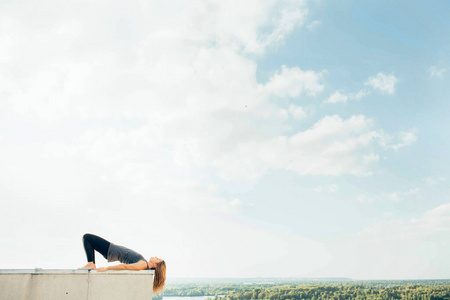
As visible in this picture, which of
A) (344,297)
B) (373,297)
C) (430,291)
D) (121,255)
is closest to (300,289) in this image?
(344,297)

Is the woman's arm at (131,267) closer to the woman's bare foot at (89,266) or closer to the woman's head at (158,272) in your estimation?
the woman's bare foot at (89,266)

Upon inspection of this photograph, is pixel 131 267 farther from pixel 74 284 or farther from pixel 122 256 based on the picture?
pixel 74 284

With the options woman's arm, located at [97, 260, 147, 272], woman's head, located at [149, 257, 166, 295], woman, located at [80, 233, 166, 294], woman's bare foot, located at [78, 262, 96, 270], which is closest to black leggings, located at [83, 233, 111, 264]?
woman, located at [80, 233, 166, 294]

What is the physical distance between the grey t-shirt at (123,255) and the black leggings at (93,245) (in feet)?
0.24

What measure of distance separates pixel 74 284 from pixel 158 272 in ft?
3.40

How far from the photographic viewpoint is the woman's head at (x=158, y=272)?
4137 millimetres

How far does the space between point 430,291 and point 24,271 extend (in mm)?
144417

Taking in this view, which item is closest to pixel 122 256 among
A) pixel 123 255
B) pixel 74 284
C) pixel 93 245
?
pixel 123 255

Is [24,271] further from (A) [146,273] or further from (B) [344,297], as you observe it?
(B) [344,297]

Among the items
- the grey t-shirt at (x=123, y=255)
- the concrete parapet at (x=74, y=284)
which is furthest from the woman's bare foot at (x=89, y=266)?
the grey t-shirt at (x=123, y=255)

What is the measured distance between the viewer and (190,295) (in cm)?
13650

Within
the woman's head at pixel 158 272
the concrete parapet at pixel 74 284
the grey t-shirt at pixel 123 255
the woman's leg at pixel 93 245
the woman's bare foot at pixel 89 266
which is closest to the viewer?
the concrete parapet at pixel 74 284

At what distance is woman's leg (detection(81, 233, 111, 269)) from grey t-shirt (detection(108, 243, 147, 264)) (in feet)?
0.24

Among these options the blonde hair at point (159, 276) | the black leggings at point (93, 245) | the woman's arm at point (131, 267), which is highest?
the black leggings at point (93, 245)
